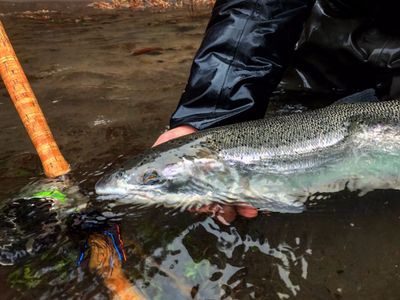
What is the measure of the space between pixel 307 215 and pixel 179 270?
2.37 feet

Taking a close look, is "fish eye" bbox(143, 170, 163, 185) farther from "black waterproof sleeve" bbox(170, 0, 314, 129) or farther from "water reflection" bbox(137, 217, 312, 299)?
"black waterproof sleeve" bbox(170, 0, 314, 129)

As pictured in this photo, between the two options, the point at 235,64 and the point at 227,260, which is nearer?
the point at 227,260

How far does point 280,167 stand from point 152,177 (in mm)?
654

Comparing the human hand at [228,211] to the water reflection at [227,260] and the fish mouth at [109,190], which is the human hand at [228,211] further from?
the fish mouth at [109,190]

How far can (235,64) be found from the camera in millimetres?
2666

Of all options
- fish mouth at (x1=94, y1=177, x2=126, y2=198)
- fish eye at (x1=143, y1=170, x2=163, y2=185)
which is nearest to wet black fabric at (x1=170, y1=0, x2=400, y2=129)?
fish eye at (x1=143, y1=170, x2=163, y2=185)

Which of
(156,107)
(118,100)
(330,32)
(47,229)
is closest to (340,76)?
(330,32)

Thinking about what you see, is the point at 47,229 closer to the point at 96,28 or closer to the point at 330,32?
the point at 330,32

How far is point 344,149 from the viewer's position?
2266mm

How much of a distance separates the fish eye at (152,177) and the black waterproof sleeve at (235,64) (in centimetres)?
47

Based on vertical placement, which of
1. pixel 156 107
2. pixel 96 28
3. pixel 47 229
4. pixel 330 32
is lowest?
pixel 96 28

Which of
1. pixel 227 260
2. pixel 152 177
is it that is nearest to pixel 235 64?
pixel 152 177

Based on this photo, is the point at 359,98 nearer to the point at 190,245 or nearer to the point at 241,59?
the point at 241,59

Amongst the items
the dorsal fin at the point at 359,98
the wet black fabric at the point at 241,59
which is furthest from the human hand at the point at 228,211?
the dorsal fin at the point at 359,98
